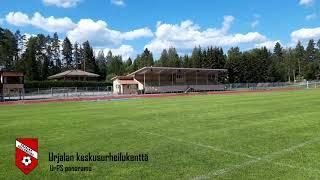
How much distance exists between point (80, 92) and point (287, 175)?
57.7 meters

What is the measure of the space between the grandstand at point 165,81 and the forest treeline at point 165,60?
18.1 meters

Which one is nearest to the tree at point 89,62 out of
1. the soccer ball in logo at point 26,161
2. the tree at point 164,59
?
the tree at point 164,59

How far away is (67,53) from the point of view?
141 m

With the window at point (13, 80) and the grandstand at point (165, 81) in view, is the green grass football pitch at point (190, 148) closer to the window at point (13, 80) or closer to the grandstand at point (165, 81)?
the grandstand at point (165, 81)

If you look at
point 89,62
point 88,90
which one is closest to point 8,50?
point 89,62

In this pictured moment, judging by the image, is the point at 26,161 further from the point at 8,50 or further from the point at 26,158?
the point at 8,50

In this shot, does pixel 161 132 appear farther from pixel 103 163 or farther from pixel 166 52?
pixel 166 52

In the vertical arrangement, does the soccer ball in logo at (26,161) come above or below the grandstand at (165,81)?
below

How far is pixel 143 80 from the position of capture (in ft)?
259

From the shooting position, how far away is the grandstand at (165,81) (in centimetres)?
7550

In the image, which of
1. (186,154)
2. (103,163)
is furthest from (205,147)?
(103,163)

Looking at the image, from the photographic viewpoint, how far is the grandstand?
75500 mm

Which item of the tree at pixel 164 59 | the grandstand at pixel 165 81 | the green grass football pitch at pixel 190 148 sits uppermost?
the tree at pixel 164 59

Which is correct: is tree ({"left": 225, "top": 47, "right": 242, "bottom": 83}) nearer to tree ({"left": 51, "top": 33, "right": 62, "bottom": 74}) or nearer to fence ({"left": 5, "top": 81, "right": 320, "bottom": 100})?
fence ({"left": 5, "top": 81, "right": 320, "bottom": 100})
